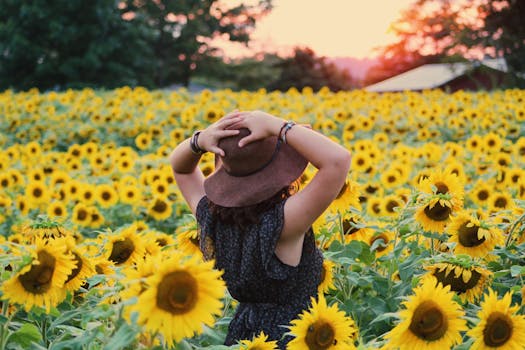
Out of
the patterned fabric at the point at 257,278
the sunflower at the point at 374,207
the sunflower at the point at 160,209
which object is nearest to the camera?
the patterned fabric at the point at 257,278

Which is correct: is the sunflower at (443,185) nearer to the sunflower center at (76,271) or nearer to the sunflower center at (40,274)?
the sunflower center at (76,271)

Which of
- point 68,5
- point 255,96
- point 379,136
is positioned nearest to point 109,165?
point 379,136

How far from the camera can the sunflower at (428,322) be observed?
1.79 metres

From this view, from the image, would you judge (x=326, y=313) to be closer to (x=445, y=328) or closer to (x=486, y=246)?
(x=445, y=328)

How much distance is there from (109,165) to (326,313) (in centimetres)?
571

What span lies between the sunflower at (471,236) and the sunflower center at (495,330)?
32.4 inches

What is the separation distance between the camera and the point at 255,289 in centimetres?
241

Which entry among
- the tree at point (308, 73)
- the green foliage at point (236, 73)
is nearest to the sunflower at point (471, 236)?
the tree at point (308, 73)

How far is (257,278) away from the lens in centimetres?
238

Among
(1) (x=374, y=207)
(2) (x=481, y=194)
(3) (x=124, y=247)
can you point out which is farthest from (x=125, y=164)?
(3) (x=124, y=247)

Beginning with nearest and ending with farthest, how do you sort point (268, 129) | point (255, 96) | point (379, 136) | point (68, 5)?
point (268, 129), point (379, 136), point (255, 96), point (68, 5)

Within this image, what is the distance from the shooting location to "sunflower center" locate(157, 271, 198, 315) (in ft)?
4.79

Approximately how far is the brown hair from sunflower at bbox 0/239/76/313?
2.21 ft

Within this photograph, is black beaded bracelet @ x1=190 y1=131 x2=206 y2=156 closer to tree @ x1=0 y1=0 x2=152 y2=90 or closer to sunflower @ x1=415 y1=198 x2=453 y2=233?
sunflower @ x1=415 y1=198 x2=453 y2=233
